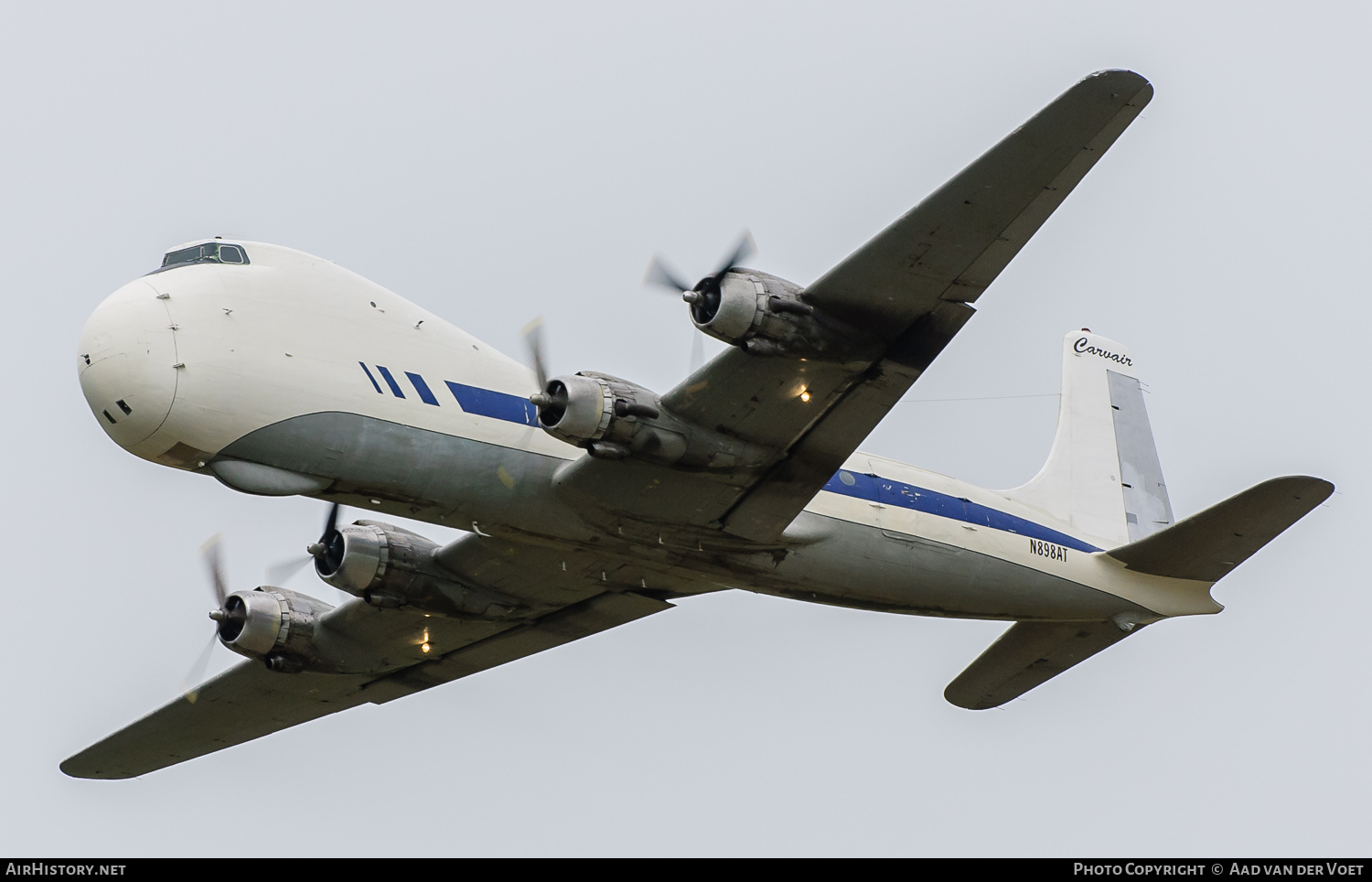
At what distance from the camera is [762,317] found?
1717cm

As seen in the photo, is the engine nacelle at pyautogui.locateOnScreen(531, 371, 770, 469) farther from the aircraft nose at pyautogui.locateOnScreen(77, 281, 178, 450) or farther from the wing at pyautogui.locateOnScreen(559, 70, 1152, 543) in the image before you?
the aircraft nose at pyautogui.locateOnScreen(77, 281, 178, 450)

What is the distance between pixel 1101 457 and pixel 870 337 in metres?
10.1

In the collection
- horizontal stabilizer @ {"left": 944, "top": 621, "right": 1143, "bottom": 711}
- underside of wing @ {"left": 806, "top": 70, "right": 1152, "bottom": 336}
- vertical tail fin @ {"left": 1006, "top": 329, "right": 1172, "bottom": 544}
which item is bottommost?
horizontal stabilizer @ {"left": 944, "top": 621, "right": 1143, "bottom": 711}

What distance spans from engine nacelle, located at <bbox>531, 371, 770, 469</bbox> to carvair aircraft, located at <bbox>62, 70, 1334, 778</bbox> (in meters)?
0.03

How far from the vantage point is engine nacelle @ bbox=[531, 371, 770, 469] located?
17.8m

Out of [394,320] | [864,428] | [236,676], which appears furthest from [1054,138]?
[236,676]

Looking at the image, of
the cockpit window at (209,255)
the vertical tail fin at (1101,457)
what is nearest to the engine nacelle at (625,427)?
the cockpit window at (209,255)

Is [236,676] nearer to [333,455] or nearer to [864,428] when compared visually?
[333,455]

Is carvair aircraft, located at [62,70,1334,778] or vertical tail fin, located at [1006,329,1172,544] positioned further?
vertical tail fin, located at [1006,329,1172,544]

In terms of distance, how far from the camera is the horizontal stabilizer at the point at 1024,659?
24.6 metres

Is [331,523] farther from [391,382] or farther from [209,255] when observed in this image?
[209,255]

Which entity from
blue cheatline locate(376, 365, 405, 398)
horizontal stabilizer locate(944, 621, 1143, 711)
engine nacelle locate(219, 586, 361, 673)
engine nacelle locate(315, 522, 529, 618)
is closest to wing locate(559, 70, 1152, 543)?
blue cheatline locate(376, 365, 405, 398)

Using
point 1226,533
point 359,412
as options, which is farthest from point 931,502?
point 359,412

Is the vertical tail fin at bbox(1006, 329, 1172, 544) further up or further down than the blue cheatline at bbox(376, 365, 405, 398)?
further up
